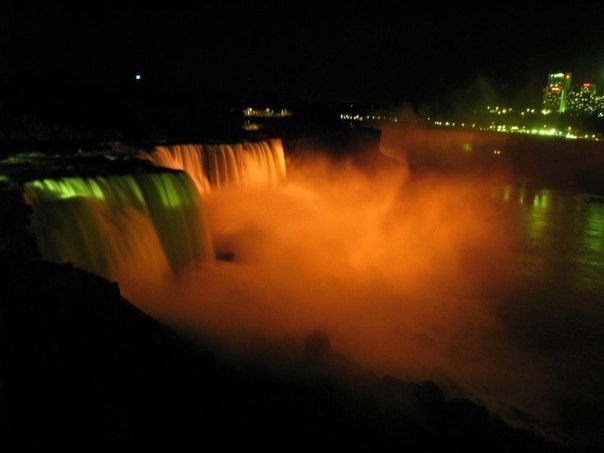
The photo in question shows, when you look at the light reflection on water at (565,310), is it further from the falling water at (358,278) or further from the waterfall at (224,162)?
the waterfall at (224,162)

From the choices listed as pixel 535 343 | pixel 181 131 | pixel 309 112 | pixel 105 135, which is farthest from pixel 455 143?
pixel 535 343

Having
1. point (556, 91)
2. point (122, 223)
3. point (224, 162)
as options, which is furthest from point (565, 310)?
point (556, 91)

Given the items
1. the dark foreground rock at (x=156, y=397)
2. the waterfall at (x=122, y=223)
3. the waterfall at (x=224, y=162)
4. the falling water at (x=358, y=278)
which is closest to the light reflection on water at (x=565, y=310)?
the falling water at (x=358, y=278)

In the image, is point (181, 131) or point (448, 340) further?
point (181, 131)

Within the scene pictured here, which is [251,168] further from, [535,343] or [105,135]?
[535,343]

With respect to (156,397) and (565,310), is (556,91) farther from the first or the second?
(156,397)

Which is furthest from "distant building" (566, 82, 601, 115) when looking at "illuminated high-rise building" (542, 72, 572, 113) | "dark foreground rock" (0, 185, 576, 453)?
"dark foreground rock" (0, 185, 576, 453)
